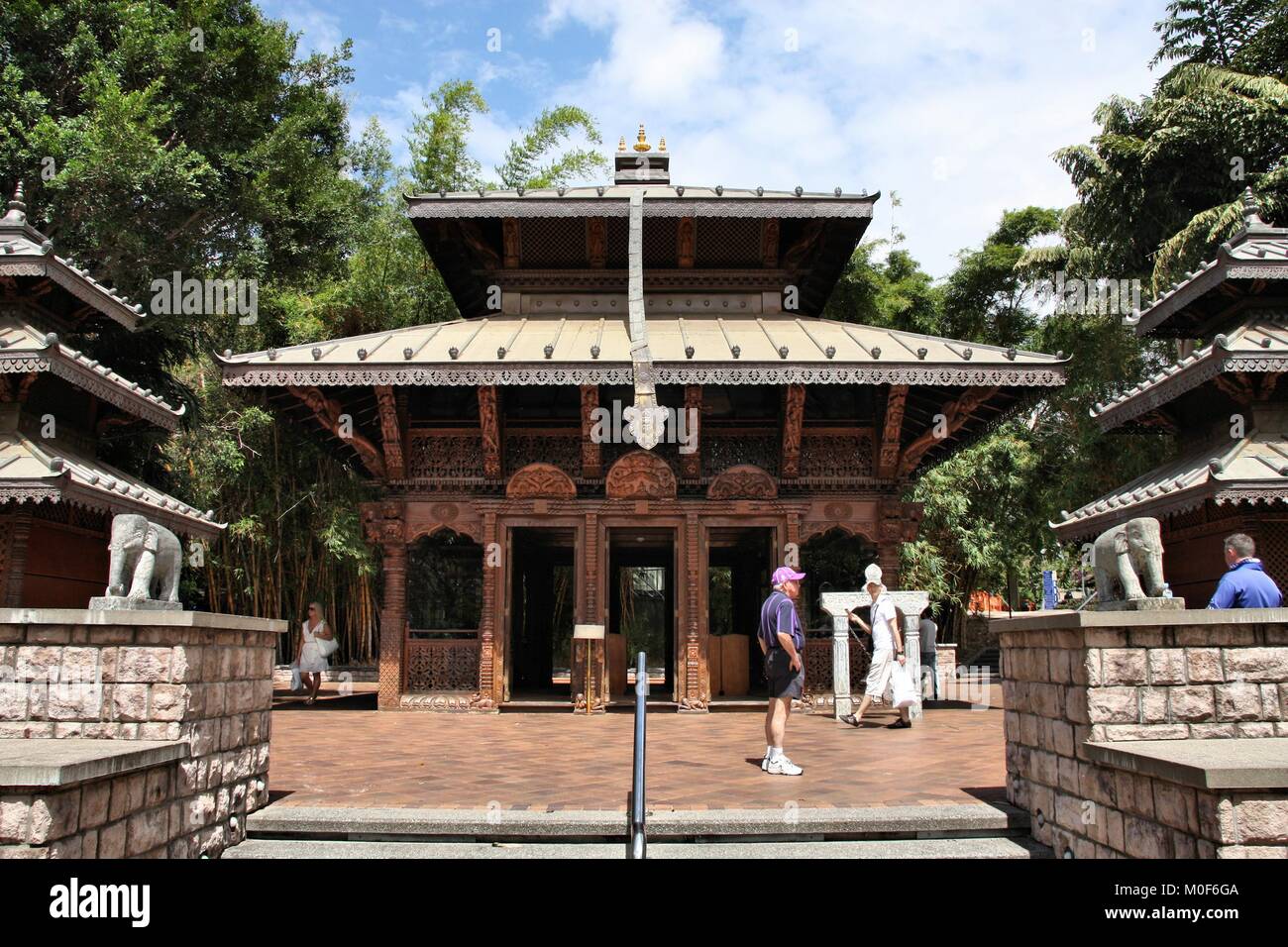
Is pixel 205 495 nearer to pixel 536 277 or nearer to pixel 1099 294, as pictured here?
pixel 536 277

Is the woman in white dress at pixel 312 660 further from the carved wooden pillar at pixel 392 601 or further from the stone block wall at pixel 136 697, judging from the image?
the stone block wall at pixel 136 697

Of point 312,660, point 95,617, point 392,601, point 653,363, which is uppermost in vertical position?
point 653,363

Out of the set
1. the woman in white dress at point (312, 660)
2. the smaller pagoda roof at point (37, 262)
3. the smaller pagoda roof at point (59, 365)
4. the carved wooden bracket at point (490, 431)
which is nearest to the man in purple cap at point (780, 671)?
the carved wooden bracket at point (490, 431)

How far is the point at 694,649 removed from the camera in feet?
46.6

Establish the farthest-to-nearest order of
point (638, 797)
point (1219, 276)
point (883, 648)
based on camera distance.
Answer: point (883, 648) < point (1219, 276) < point (638, 797)

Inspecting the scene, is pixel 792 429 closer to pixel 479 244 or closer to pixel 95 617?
pixel 479 244

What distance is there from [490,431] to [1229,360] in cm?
931

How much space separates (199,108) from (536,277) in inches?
369

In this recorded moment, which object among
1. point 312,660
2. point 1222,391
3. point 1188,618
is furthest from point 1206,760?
point 312,660

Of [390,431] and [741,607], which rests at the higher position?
[390,431]

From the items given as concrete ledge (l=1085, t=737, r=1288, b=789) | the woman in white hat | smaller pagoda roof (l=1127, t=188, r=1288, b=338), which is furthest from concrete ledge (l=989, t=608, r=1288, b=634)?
smaller pagoda roof (l=1127, t=188, r=1288, b=338)

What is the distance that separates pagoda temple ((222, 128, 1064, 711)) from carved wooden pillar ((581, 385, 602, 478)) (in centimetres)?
3

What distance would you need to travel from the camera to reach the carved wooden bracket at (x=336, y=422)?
548 inches

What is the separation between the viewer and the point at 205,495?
2114 centimetres
